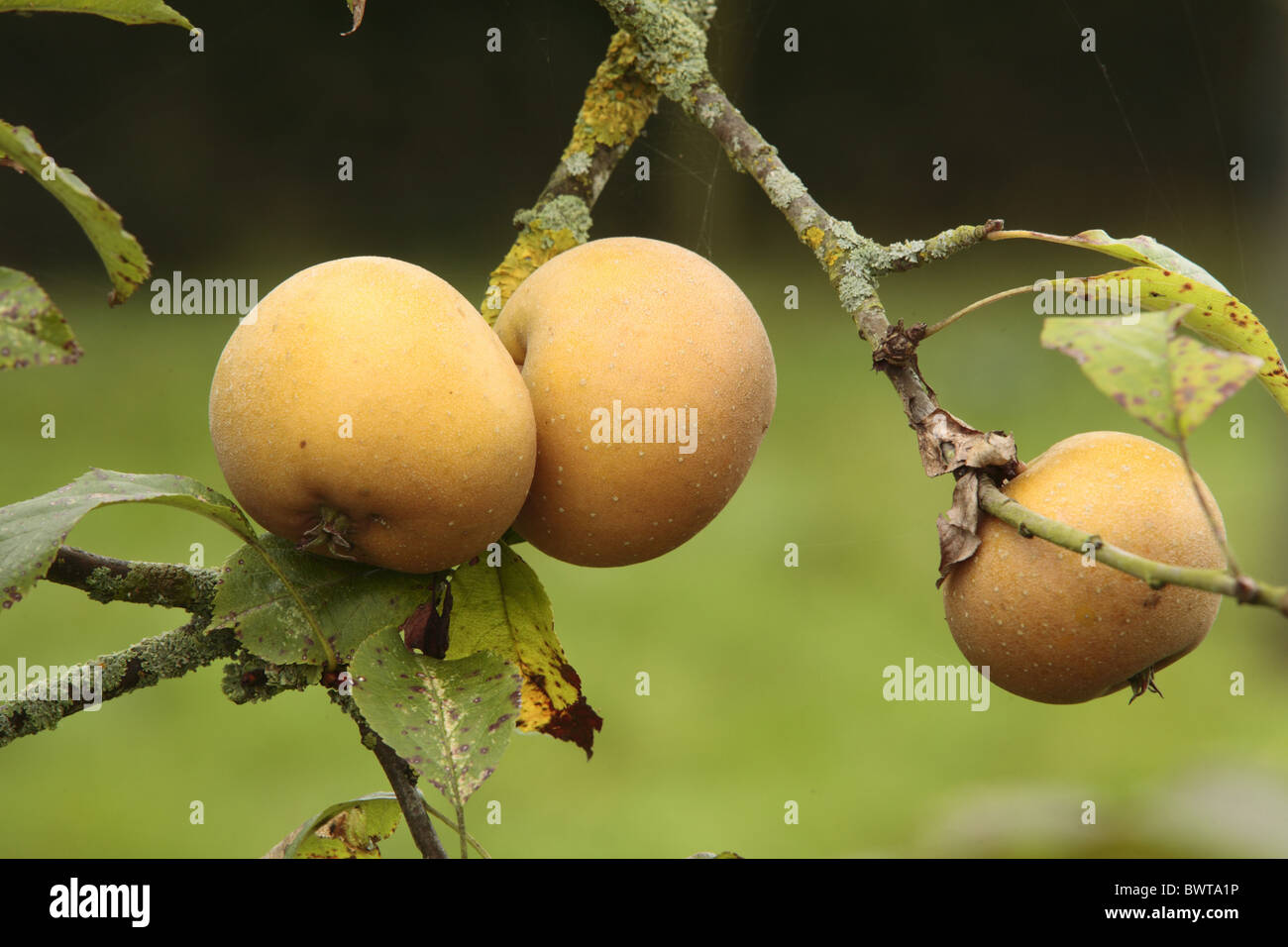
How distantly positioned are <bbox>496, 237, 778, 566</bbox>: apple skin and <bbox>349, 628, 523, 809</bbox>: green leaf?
58 millimetres

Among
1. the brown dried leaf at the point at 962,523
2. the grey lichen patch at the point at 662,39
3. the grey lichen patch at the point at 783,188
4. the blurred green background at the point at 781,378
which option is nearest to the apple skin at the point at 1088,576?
the brown dried leaf at the point at 962,523

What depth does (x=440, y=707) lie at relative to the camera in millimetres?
362

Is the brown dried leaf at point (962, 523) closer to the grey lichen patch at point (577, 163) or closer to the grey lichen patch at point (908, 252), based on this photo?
the grey lichen patch at point (908, 252)

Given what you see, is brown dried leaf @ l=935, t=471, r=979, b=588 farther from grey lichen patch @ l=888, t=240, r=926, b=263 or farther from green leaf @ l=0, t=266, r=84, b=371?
green leaf @ l=0, t=266, r=84, b=371

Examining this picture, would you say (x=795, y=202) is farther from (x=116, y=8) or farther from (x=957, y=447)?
(x=116, y=8)

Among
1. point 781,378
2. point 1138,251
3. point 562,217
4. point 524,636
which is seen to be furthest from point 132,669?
point 781,378

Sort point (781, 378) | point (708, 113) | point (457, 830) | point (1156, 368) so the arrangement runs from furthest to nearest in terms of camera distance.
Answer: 1. point (781, 378)
2. point (708, 113)
3. point (457, 830)
4. point (1156, 368)

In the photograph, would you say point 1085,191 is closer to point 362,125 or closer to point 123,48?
point 362,125

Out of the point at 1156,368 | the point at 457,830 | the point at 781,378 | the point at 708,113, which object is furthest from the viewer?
the point at 781,378

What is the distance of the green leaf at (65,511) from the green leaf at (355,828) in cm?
15

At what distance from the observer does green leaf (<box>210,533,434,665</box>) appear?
359 millimetres

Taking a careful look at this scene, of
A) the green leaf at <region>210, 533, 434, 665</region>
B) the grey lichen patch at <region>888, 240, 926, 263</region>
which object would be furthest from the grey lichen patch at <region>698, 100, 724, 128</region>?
the green leaf at <region>210, 533, 434, 665</region>

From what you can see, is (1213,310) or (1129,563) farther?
(1213,310)

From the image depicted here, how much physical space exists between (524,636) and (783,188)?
0.20m
